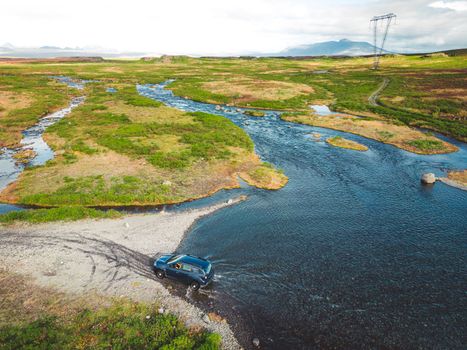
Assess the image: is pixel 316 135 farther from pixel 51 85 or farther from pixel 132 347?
pixel 51 85

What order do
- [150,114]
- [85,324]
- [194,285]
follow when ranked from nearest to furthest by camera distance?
[85,324]
[194,285]
[150,114]

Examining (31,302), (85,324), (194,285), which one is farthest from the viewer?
(194,285)

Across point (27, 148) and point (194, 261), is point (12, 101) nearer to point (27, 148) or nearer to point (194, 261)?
point (27, 148)

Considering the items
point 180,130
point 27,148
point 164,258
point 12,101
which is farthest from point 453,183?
point 12,101

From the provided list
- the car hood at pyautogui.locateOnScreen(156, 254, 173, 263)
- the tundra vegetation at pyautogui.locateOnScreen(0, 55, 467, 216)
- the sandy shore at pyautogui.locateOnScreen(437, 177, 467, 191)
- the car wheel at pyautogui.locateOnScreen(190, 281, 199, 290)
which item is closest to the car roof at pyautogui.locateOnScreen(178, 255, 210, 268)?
the car wheel at pyautogui.locateOnScreen(190, 281, 199, 290)

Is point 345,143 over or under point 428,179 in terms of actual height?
over

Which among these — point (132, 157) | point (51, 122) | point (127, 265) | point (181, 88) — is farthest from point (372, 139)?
point (181, 88)
